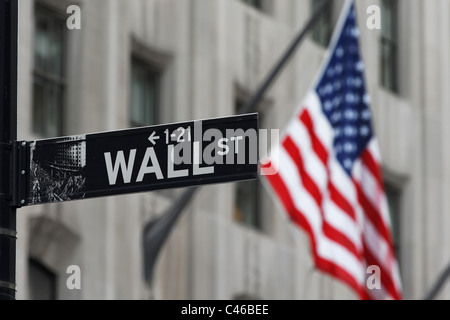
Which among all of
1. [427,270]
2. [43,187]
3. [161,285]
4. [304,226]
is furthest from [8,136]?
[427,270]

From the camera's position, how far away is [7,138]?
9.64 meters

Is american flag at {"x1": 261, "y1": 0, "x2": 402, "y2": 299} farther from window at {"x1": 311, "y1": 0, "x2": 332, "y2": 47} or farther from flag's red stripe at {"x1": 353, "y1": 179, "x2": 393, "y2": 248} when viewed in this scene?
window at {"x1": 311, "y1": 0, "x2": 332, "y2": 47}

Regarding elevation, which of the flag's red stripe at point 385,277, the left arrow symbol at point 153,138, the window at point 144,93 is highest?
the window at point 144,93

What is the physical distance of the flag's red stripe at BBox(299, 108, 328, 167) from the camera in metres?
25.3

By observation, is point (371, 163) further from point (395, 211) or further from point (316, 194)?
point (395, 211)

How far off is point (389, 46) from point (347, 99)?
10.5 meters

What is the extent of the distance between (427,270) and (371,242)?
398 inches

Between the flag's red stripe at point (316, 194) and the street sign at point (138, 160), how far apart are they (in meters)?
15.0

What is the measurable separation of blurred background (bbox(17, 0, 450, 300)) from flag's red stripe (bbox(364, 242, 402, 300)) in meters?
2.92

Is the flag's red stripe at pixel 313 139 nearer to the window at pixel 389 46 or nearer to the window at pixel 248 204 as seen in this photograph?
the window at pixel 248 204

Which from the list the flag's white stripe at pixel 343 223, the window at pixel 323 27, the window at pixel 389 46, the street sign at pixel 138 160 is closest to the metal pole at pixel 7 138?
the street sign at pixel 138 160

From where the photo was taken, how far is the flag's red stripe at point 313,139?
2530cm

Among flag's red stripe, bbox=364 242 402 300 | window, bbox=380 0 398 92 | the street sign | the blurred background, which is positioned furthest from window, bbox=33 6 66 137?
the street sign

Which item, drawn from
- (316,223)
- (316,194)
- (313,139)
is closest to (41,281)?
(316,223)
